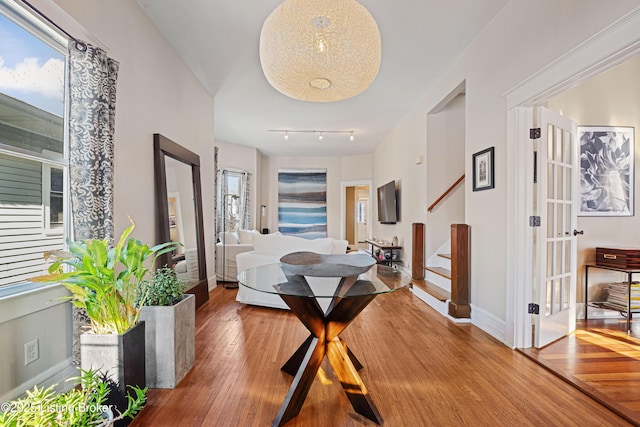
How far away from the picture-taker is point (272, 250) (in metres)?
3.82

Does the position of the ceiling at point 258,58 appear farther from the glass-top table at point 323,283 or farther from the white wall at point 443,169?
the glass-top table at point 323,283

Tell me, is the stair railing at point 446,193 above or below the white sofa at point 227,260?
above

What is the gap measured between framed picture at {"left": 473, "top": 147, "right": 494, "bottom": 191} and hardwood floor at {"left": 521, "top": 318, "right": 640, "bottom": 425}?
147 centimetres

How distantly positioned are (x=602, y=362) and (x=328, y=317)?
6.99ft

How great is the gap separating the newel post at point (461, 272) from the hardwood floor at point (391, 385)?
0.76 feet

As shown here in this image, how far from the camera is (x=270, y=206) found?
9.04 meters

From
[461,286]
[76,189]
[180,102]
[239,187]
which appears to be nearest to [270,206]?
[239,187]

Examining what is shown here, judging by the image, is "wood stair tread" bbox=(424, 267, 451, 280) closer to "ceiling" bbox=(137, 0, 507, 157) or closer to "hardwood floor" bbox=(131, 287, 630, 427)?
"hardwood floor" bbox=(131, 287, 630, 427)

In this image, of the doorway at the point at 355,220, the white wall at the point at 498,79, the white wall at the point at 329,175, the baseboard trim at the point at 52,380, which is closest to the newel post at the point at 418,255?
the white wall at the point at 498,79

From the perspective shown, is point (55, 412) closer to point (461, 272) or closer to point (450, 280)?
point (461, 272)

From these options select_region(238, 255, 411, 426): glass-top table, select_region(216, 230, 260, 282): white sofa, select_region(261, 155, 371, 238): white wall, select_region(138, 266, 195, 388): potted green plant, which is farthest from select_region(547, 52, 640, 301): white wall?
select_region(261, 155, 371, 238): white wall

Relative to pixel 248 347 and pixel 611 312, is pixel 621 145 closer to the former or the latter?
pixel 611 312

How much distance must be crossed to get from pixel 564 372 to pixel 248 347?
7.56 ft

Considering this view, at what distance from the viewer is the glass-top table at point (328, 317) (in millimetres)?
1686
